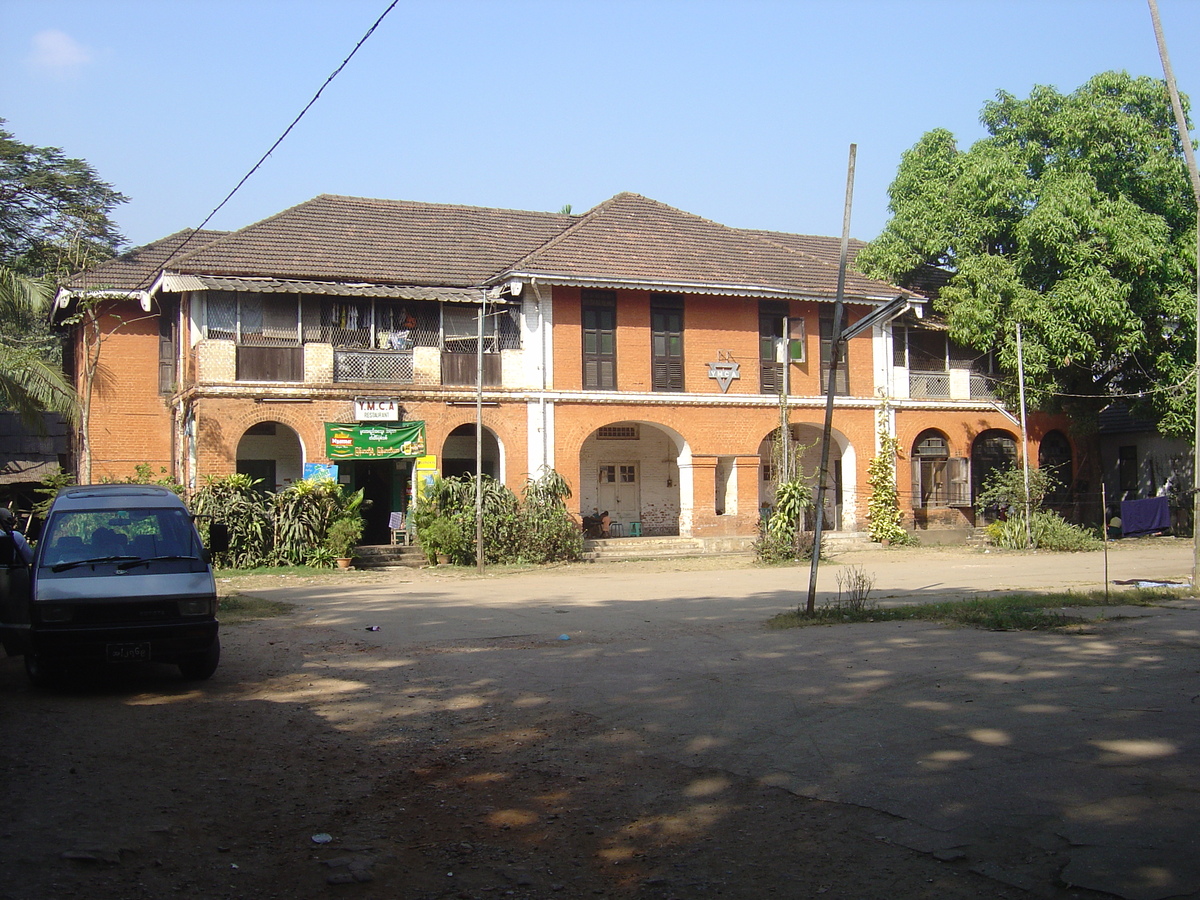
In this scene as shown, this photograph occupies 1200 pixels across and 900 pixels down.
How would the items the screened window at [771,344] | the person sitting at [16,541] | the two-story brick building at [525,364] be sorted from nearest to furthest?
1. the person sitting at [16,541]
2. the two-story brick building at [525,364]
3. the screened window at [771,344]

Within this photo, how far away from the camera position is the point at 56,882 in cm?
457

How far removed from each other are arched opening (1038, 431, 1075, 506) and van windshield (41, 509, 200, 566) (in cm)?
2798

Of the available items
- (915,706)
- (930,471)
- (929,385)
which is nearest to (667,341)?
(929,385)

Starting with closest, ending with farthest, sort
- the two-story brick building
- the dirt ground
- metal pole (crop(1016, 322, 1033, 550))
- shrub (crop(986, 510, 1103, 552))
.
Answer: the dirt ground → the two-story brick building → shrub (crop(986, 510, 1103, 552)) → metal pole (crop(1016, 322, 1033, 550))

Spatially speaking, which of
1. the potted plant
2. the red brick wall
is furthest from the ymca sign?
the red brick wall

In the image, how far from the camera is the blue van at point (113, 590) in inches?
341

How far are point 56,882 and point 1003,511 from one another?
29507 mm

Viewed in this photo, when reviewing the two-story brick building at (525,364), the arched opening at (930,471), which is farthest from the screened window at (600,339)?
the arched opening at (930,471)

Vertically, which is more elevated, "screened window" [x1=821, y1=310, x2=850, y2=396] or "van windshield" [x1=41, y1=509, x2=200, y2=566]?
"screened window" [x1=821, y1=310, x2=850, y2=396]

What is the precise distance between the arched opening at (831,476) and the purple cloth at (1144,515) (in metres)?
8.52

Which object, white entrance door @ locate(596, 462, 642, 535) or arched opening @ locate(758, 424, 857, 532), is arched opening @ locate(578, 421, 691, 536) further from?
arched opening @ locate(758, 424, 857, 532)

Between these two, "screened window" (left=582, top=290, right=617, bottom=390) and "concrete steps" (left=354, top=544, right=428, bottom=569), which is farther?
"screened window" (left=582, top=290, right=617, bottom=390)

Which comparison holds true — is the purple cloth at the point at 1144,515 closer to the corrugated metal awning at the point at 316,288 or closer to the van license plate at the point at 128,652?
the corrugated metal awning at the point at 316,288

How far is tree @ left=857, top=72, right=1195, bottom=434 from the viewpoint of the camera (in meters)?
26.2
